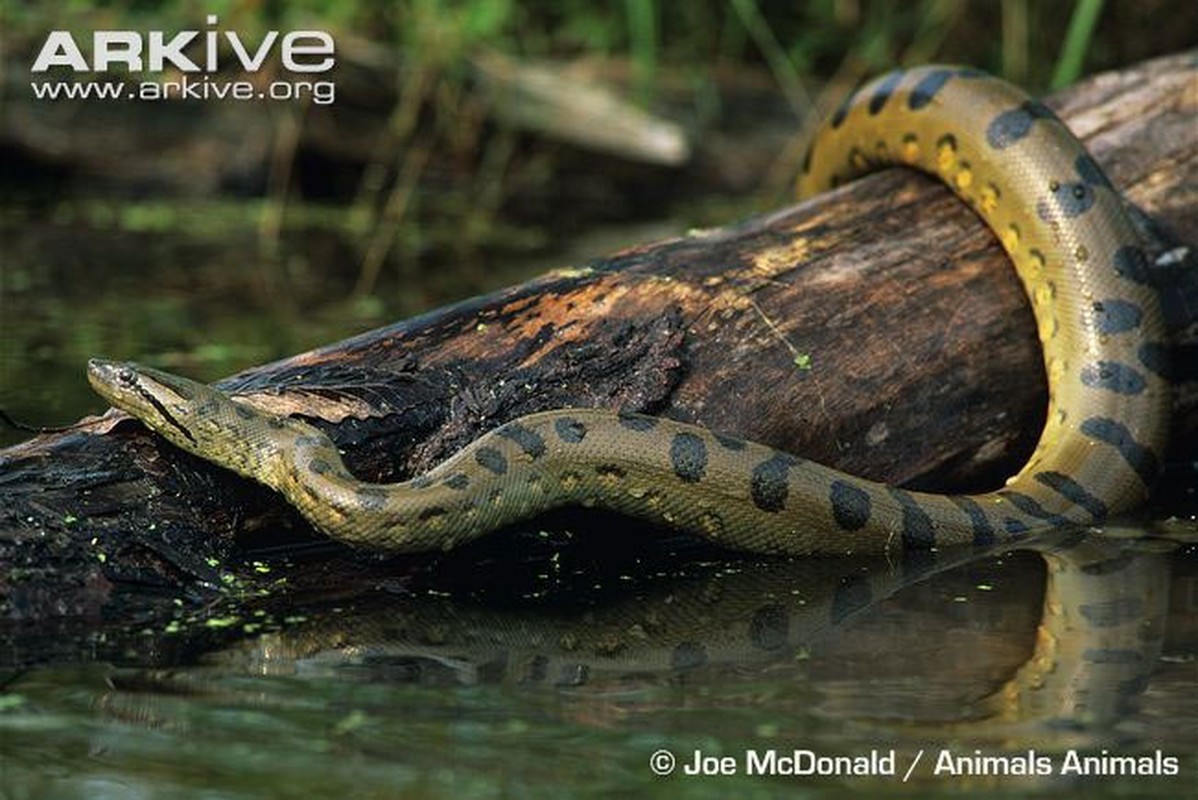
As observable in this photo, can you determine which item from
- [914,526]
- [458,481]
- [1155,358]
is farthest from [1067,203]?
[458,481]

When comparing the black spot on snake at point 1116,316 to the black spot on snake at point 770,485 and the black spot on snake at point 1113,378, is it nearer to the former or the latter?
the black spot on snake at point 1113,378

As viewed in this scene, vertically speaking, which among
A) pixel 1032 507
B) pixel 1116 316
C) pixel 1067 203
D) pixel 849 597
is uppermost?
pixel 1067 203

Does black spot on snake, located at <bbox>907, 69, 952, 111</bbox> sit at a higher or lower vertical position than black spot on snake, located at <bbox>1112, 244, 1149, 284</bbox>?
higher

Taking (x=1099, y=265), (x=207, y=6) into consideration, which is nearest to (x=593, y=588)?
(x=1099, y=265)

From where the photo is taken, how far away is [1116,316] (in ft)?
24.6

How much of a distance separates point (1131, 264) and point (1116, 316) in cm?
23

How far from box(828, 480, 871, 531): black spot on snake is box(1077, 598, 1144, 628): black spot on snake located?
0.82 meters

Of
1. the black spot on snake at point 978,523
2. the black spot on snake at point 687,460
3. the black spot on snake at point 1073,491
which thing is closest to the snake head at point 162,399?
the black spot on snake at point 687,460

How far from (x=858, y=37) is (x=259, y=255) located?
5795 mm

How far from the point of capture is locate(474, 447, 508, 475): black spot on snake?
611cm

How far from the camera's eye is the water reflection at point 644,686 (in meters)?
4.59

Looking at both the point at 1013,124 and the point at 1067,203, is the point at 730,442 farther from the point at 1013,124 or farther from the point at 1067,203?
the point at 1013,124

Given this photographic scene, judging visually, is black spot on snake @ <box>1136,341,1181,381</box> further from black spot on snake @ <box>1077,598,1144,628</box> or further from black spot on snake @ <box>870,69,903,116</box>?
black spot on snake @ <box>870,69,903,116</box>

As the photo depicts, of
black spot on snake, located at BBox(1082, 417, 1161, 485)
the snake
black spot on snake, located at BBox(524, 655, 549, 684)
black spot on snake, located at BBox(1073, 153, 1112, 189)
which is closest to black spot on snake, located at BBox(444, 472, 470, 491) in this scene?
the snake
